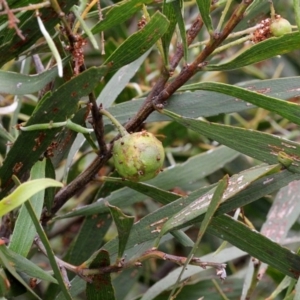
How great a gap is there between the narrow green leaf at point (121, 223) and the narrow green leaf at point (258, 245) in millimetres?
109

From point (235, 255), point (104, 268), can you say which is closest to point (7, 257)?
point (104, 268)

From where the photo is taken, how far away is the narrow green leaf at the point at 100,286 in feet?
2.46

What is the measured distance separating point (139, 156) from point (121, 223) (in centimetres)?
8

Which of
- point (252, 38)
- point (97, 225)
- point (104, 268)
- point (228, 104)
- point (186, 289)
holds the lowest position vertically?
point (186, 289)

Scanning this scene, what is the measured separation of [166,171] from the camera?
1056 millimetres

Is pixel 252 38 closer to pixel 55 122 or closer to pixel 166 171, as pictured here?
pixel 55 122

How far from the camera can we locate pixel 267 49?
74 centimetres

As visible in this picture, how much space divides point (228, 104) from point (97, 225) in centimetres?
32

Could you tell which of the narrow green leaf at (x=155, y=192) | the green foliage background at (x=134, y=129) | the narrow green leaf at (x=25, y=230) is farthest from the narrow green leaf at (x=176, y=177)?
the narrow green leaf at (x=25, y=230)

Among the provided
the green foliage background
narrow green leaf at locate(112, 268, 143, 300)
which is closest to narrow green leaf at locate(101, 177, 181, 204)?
the green foliage background

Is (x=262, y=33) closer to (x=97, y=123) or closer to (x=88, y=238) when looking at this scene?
(x=97, y=123)

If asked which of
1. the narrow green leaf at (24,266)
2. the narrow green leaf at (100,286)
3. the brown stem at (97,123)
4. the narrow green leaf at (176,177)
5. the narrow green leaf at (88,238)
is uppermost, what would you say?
the brown stem at (97,123)

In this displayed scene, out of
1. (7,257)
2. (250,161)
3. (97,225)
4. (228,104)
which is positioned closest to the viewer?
(7,257)

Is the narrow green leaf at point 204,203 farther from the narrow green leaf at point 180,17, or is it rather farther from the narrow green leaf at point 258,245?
the narrow green leaf at point 180,17
